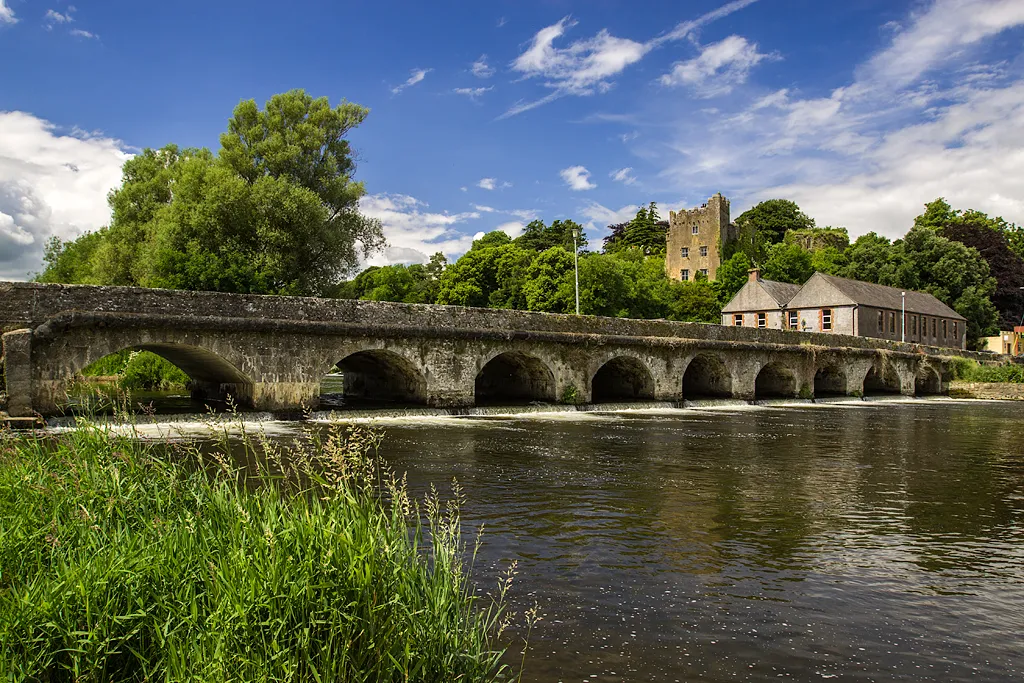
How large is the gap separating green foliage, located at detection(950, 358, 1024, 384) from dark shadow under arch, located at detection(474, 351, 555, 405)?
3573 centimetres

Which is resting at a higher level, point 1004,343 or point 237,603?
point 1004,343

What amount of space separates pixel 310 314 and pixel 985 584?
17880 millimetres

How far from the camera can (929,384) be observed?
49.2 m

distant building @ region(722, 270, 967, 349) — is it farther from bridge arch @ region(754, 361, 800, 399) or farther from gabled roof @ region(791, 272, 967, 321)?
bridge arch @ region(754, 361, 800, 399)

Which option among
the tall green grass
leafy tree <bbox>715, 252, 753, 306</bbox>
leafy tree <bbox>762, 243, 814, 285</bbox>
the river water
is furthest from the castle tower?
the tall green grass

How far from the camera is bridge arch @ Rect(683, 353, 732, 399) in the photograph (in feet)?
112

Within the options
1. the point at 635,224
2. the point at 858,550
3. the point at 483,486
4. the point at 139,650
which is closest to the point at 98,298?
the point at 483,486

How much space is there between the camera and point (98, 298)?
1766 cm

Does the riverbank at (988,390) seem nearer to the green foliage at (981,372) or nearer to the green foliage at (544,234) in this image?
the green foliage at (981,372)

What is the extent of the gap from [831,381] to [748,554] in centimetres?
3869

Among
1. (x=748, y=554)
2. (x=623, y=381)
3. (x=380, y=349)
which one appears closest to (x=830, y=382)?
(x=623, y=381)

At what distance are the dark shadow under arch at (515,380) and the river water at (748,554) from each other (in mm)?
10516

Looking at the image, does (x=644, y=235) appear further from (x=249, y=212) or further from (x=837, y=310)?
(x=249, y=212)

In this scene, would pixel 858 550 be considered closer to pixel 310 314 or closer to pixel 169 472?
pixel 169 472
